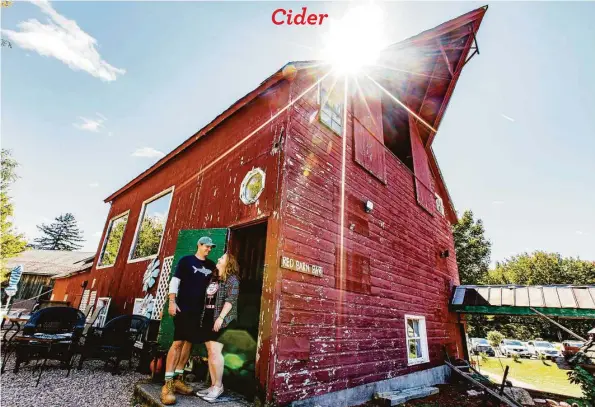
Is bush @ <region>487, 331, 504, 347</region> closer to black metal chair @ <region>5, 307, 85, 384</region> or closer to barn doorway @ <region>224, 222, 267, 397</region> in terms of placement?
barn doorway @ <region>224, 222, 267, 397</region>

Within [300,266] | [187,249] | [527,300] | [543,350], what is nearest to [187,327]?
[300,266]

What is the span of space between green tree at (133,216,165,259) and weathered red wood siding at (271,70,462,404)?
543 centimetres

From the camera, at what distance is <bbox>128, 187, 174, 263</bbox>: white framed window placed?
8.67 metres

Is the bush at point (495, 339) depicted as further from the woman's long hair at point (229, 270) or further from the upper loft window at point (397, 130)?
the woman's long hair at point (229, 270)

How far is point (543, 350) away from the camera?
78.5ft

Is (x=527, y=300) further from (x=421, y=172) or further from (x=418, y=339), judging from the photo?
(x=421, y=172)

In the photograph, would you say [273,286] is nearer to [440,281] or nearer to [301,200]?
[301,200]

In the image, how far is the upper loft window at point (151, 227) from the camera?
8.69 meters

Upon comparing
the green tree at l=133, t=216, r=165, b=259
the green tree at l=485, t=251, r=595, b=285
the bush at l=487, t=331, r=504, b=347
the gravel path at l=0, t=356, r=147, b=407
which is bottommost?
the bush at l=487, t=331, r=504, b=347

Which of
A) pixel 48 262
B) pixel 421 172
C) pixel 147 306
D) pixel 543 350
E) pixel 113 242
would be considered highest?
pixel 421 172

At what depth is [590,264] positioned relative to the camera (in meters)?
35.1

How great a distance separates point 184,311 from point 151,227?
259 inches

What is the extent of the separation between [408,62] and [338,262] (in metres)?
7.58

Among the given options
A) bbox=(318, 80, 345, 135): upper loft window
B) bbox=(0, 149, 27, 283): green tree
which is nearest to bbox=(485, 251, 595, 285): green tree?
bbox=(318, 80, 345, 135): upper loft window
